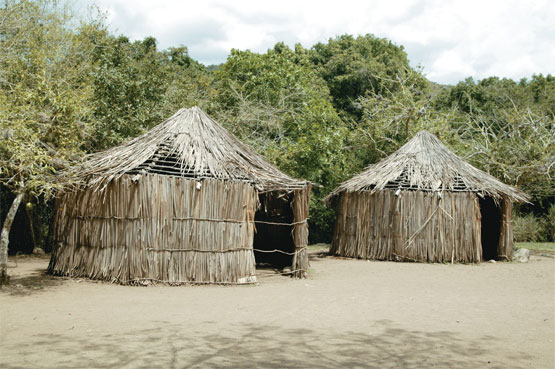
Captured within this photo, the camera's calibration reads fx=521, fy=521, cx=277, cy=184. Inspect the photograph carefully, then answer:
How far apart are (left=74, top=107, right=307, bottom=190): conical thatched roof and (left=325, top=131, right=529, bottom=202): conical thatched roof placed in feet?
15.2

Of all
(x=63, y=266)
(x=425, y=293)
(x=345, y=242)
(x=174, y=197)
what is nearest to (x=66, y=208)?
(x=63, y=266)

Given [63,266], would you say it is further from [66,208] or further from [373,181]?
[373,181]

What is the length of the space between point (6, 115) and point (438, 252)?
35.9 feet

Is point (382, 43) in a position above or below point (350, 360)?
above

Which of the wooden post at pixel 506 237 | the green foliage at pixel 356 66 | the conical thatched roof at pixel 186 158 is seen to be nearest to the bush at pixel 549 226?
the wooden post at pixel 506 237

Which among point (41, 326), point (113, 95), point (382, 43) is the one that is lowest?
point (41, 326)

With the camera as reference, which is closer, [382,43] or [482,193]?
[482,193]

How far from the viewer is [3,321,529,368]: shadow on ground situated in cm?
474

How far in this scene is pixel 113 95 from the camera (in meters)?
13.7

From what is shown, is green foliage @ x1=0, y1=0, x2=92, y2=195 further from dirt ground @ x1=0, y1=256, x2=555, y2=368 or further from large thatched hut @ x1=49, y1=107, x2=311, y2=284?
dirt ground @ x1=0, y1=256, x2=555, y2=368

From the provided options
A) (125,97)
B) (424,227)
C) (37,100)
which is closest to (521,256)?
(424,227)

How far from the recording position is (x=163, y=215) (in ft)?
31.4

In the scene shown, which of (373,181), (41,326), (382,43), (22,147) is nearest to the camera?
(41,326)

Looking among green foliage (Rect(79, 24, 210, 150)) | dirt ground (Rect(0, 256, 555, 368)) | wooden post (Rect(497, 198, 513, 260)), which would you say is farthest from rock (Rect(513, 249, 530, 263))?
green foliage (Rect(79, 24, 210, 150))
